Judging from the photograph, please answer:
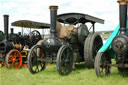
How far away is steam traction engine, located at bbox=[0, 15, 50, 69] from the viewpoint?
26.1 feet

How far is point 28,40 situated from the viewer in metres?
9.87

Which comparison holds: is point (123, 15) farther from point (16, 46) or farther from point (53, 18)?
point (16, 46)

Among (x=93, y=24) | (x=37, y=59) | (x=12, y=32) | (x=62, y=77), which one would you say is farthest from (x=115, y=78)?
(x=12, y=32)

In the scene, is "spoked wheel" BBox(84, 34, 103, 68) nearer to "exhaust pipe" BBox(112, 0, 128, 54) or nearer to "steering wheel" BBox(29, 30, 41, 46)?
"exhaust pipe" BBox(112, 0, 128, 54)

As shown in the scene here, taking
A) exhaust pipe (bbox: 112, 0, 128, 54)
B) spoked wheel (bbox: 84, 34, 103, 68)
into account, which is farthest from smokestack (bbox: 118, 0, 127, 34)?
spoked wheel (bbox: 84, 34, 103, 68)

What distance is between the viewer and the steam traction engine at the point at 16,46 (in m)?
7.96

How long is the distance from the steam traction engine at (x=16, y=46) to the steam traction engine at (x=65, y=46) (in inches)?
43.2

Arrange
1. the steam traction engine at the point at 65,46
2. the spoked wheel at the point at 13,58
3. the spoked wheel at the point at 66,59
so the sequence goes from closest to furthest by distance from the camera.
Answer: the spoked wheel at the point at 66,59 < the steam traction engine at the point at 65,46 < the spoked wheel at the point at 13,58

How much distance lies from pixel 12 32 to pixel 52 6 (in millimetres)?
4252

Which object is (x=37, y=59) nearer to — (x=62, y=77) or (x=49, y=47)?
(x=49, y=47)

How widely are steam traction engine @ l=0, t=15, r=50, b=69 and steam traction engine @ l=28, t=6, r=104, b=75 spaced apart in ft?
3.60

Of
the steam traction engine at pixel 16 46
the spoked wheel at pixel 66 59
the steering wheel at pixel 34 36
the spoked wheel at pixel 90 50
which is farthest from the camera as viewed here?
the steering wheel at pixel 34 36

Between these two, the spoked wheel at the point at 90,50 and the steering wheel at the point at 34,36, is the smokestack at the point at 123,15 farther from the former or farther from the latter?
the steering wheel at the point at 34,36

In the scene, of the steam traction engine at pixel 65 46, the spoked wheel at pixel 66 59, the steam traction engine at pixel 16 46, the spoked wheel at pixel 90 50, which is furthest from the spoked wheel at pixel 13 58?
the spoked wheel at pixel 90 50
